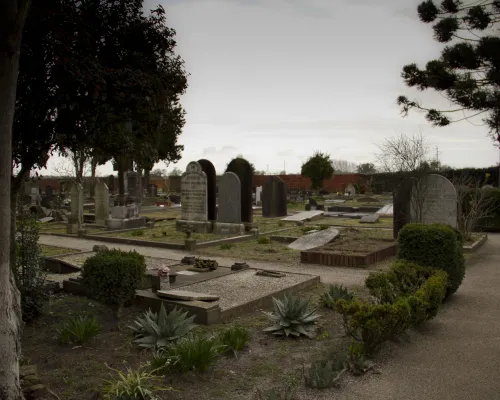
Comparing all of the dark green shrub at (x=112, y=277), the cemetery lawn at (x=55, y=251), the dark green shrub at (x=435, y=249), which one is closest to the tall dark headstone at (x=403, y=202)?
the dark green shrub at (x=435, y=249)

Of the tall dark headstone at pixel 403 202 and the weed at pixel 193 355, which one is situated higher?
the tall dark headstone at pixel 403 202

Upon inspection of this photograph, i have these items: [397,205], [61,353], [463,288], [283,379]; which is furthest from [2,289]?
[397,205]

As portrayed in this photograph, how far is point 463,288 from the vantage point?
9.33m

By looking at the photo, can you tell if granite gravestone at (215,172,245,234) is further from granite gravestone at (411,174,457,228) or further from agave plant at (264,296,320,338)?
agave plant at (264,296,320,338)

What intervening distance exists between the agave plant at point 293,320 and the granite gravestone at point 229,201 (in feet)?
36.3

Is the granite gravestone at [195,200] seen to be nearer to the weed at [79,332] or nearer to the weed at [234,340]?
the weed at [79,332]

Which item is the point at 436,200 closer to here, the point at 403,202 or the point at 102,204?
the point at 403,202

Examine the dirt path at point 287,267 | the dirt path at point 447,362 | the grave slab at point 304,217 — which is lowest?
the dirt path at point 447,362

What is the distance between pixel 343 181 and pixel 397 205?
4057cm

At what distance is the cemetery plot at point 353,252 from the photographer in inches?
462

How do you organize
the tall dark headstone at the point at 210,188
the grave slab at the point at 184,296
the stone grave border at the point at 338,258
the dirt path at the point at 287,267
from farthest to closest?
1. the tall dark headstone at the point at 210,188
2. the stone grave border at the point at 338,258
3. the dirt path at the point at 287,267
4. the grave slab at the point at 184,296

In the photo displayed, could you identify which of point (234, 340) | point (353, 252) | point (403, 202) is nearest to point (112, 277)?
point (234, 340)

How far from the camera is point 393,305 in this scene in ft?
18.1

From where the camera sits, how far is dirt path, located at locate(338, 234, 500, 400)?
15.4ft
